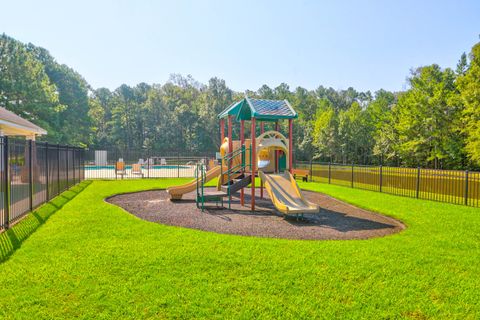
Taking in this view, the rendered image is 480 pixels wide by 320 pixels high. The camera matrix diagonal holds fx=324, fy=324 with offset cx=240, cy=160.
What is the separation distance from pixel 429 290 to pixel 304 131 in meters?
50.6

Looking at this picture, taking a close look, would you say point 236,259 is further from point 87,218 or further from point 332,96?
point 332,96

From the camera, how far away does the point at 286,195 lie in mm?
10227

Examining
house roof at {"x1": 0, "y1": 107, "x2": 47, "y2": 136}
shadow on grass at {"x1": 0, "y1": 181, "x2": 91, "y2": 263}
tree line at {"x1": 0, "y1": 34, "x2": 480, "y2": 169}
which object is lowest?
shadow on grass at {"x1": 0, "y1": 181, "x2": 91, "y2": 263}

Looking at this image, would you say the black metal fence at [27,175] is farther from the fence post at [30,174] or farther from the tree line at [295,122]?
the tree line at [295,122]

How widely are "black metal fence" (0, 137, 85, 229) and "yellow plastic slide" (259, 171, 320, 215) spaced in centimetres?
672

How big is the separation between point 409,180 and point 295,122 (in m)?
40.4

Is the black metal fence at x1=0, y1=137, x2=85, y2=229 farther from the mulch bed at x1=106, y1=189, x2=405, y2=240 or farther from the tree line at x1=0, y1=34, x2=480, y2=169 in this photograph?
the tree line at x1=0, y1=34, x2=480, y2=169

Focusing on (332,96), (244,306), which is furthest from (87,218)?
(332,96)

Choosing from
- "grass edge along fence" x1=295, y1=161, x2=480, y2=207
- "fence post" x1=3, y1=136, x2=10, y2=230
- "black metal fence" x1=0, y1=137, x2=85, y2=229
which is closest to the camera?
"fence post" x1=3, y1=136, x2=10, y2=230

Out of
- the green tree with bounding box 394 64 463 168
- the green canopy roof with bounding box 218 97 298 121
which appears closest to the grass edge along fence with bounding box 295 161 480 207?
the green canopy roof with bounding box 218 97 298 121

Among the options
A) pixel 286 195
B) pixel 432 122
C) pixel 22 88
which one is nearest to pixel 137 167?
→ pixel 22 88

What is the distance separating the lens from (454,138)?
32.5 metres

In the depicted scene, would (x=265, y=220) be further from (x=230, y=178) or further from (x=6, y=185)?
(x=6, y=185)

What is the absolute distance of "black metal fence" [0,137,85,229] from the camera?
7.16m
